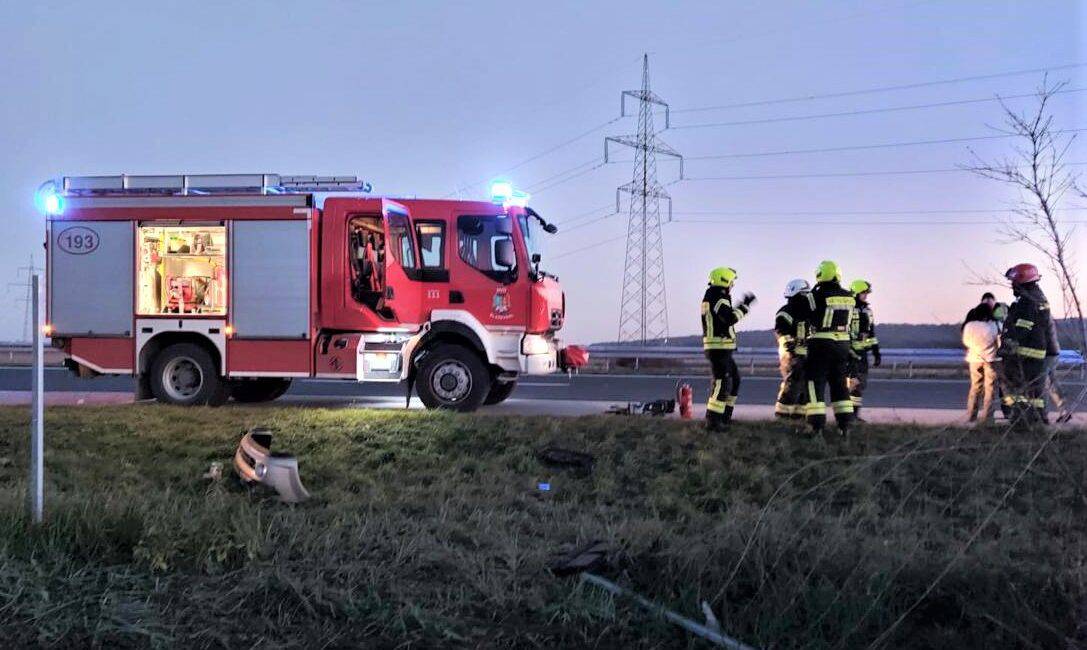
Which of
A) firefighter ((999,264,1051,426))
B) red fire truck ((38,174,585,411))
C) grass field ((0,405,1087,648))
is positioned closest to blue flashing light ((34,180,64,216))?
red fire truck ((38,174,585,411))

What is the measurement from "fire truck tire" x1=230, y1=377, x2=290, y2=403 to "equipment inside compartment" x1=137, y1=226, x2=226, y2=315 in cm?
156

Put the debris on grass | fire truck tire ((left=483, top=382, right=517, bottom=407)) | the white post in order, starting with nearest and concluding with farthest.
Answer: the white post → the debris on grass → fire truck tire ((left=483, top=382, right=517, bottom=407))

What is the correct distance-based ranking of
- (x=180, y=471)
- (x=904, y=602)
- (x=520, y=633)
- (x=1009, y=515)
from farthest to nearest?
(x=180, y=471)
(x=1009, y=515)
(x=904, y=602)
(x=520, y=633)

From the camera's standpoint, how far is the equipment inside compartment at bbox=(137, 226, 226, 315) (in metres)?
12.0

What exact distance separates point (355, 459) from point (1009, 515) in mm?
5559

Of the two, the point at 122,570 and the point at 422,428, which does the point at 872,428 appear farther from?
the point at 122,570

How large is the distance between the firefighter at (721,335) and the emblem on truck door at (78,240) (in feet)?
26.8

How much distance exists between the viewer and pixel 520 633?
161 inches

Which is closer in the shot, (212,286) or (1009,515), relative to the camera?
(1009,515)

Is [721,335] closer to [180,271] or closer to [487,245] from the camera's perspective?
[487,245]

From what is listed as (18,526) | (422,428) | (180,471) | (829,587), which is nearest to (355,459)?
(422,428)

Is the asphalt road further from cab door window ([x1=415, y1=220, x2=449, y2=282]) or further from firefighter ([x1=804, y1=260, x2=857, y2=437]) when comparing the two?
firefighter ([x1=804, y1=260, x2=857, y2=437])

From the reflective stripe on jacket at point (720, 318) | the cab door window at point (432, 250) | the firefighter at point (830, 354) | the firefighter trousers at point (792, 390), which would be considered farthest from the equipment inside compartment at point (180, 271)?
the firefighter at point (830, 354)

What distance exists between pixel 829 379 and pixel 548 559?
17.2 feet
